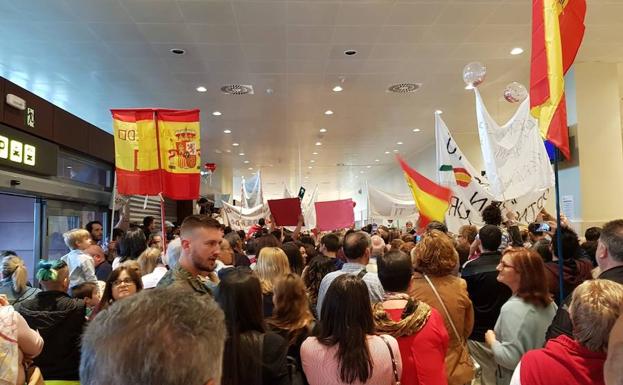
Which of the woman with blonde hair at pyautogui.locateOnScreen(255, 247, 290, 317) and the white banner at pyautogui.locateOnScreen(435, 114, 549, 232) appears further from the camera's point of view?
the white banner at pyautogui.locateOnScreen(435, 114, 549, 232)

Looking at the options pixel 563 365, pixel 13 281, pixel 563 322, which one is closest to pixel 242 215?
pixel 13 281

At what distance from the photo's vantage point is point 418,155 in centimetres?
1895

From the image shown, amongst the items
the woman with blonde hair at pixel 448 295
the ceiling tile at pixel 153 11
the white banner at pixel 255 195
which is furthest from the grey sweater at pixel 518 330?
the white banner at pixel 255 195

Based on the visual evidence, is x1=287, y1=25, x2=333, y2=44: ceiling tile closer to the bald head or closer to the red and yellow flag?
the red and yellow flag

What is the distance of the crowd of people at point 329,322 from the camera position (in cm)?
93

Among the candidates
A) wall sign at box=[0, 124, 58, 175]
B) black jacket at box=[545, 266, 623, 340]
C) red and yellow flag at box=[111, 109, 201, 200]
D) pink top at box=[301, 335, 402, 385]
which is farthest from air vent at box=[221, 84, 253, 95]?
black jacket at box=[545, 266, 623, 340]

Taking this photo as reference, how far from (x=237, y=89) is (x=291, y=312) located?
7.87 meters

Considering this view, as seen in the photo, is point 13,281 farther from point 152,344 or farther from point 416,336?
point 152,344

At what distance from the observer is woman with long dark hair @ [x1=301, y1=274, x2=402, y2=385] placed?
2.21 m

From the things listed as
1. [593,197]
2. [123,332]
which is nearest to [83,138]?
[123,332]

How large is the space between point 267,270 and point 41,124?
201 inches

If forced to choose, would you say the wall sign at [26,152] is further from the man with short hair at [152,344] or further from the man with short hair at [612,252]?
the man with short hair at [612,252]

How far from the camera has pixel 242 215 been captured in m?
11.6

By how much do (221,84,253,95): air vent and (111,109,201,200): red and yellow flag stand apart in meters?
4.91
